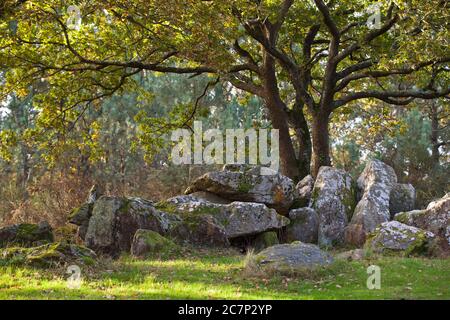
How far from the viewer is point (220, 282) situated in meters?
10.4

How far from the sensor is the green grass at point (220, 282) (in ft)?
29.6

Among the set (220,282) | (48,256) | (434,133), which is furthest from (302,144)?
(48,256)

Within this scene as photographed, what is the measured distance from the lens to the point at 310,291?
969 cm

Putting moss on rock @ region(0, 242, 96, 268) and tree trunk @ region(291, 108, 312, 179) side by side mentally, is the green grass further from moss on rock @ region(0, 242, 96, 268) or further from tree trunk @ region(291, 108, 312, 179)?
tree trunk @ region(291, 108, 312, 179)

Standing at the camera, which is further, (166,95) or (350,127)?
(350,127)

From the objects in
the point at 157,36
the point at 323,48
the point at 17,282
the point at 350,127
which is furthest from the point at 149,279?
the point at 350,127

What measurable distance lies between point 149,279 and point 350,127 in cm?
3349

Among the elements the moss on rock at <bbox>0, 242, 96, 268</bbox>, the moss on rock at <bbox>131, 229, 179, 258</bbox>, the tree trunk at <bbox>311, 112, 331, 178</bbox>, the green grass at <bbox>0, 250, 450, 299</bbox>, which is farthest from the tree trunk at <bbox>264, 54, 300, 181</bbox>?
the moss on rock at <bbox>0, 242, 96, 268</bbox>

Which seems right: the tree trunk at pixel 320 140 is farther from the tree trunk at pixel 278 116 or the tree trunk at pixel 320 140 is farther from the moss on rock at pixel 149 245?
the moss on rock at pixel 149 245

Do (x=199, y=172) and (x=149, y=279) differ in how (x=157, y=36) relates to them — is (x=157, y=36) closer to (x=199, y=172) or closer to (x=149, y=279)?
(x=149, y=279)

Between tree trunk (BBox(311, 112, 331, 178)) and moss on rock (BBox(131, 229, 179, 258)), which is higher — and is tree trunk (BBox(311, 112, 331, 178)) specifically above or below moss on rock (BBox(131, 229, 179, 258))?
above

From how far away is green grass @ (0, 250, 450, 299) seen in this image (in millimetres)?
9023

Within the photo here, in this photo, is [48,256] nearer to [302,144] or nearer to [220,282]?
[220,282]

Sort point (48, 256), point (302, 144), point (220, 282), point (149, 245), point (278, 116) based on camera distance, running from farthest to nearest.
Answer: point (302, 144) < point (278, 116) < point (149, 245) < point (48, 256) < point (220, 282)
